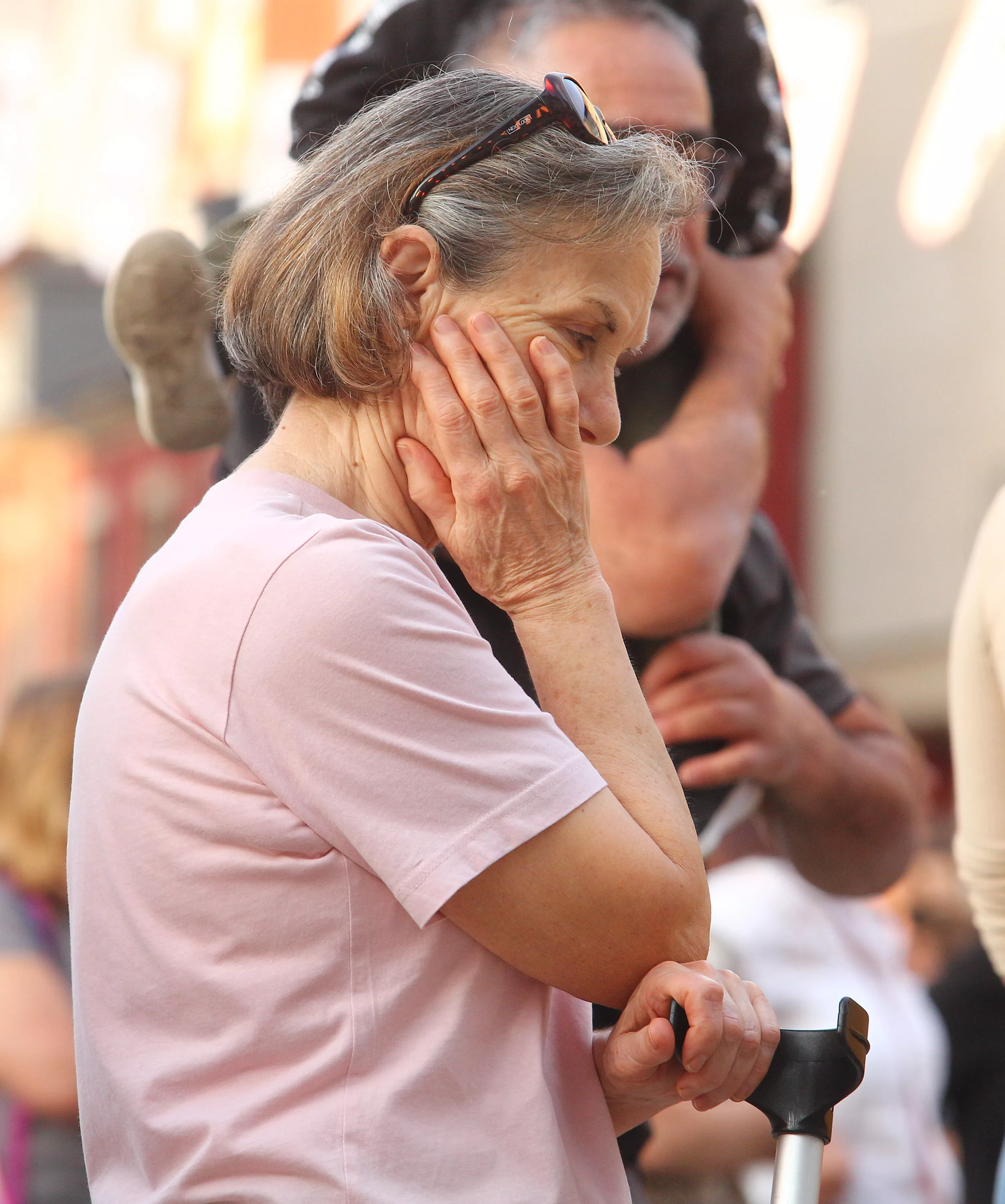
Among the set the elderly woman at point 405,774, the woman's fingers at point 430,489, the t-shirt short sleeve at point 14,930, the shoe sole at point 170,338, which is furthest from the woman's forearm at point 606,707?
the t-shirt short sleeve at point 14,930

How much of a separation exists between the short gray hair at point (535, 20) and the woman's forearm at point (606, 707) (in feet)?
3.47

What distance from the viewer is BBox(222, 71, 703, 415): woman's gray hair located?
4.82 feet

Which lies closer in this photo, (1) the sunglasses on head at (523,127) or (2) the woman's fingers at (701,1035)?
(2) the woman's fingers at (701,1035)

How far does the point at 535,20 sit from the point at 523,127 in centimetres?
85

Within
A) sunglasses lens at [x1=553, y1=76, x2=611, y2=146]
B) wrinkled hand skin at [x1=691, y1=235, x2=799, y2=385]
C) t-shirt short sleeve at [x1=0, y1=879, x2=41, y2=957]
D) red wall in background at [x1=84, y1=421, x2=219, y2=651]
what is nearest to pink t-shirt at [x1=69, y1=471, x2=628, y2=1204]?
sunglasses lens at [x1=553, y1=76, x2=611, y2=146]

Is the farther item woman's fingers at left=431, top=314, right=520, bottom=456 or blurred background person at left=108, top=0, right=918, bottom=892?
blurred background person at left=108, top=0, right=918, bottom=892

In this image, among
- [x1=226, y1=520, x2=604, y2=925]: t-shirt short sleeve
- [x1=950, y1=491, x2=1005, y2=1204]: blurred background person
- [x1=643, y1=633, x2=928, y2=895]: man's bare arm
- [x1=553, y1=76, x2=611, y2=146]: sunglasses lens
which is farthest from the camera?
[x1=643, y1=633, x2=928, y2=895]: man's bare arm

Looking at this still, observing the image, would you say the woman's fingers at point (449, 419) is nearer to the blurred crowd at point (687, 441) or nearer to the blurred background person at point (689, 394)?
the blurred crowd at point (687, 441)

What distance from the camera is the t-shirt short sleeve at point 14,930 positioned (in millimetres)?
3184

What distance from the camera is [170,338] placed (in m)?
2.23

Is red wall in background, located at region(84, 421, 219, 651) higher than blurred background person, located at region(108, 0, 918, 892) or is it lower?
lower

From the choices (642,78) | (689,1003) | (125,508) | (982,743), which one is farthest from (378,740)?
(125,508)

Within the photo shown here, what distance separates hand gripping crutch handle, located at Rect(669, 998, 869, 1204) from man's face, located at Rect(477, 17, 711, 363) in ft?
3.23

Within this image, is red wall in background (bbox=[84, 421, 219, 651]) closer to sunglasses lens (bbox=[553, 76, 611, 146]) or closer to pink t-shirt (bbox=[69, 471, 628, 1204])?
sunglasses lens (bbox=[553, 76, 611, 146])
